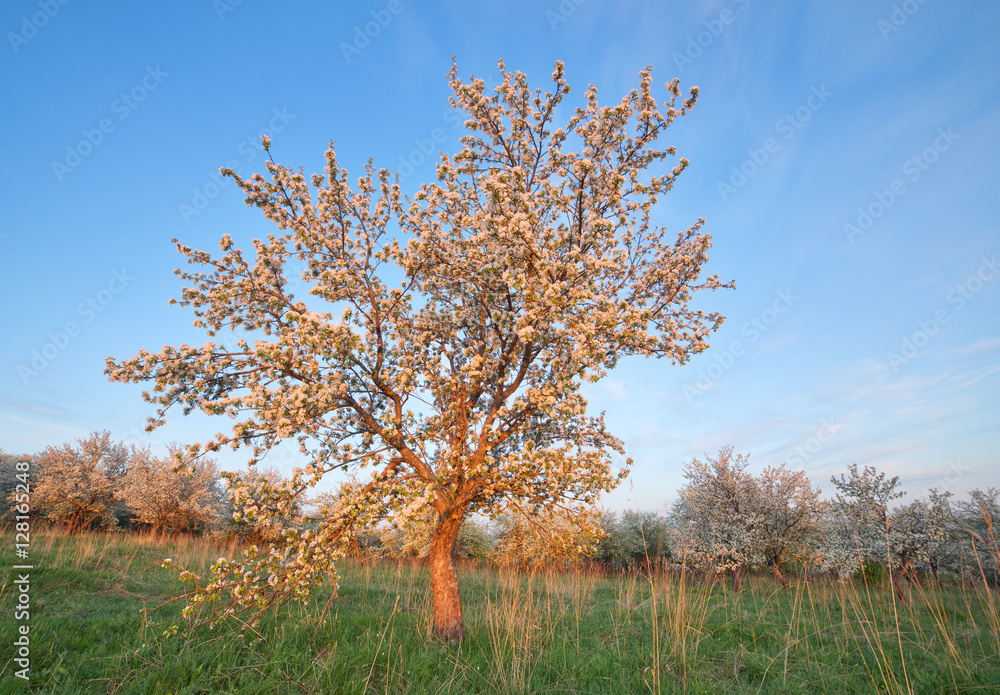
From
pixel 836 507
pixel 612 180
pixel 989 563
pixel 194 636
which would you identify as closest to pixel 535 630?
pixel 194 636

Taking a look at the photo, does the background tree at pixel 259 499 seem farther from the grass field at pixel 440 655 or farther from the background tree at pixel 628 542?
the background tree at pixel 628 542

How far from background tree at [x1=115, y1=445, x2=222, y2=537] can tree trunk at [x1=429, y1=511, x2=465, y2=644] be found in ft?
69.5

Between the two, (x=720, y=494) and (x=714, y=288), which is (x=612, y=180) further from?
(x=720, y=494)

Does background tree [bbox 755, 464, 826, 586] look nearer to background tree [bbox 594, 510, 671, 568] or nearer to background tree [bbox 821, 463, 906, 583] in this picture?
background tree [bbox 821, 463, 906, 583]

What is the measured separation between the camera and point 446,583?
845 cm

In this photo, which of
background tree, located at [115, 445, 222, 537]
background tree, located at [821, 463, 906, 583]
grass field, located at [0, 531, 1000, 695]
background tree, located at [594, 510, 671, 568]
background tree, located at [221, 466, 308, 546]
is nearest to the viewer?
grass field, located at [0, 531, 1000, 695]

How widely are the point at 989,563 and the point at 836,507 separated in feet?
24.9

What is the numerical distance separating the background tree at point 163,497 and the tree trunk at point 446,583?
69.5 feet

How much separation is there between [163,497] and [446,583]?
80.8 feet

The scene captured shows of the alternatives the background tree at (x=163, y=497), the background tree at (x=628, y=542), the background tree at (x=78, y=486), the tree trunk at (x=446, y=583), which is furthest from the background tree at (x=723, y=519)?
the background tree at (x=78, y=486)

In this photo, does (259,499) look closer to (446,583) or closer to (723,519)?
(446,583)

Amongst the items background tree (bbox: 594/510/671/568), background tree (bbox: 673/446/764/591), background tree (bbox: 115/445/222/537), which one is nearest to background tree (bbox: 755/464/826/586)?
background tree (bbox: 673/446/764/591)

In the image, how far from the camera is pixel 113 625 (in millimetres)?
7727

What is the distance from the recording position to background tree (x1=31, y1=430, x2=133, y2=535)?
2534 centimetres
